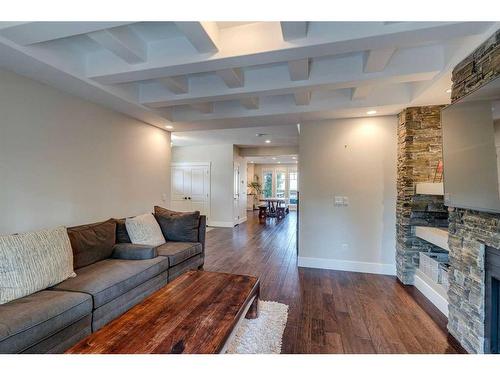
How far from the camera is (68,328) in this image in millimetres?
1694

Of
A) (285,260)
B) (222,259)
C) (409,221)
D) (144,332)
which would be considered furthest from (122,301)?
(409,221)

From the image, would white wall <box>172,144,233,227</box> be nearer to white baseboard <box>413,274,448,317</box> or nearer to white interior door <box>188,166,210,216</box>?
white interior door <box>188,166,210,216</box>

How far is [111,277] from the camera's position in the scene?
2.18 metres

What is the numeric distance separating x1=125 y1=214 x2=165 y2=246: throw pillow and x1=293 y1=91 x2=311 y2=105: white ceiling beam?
2567 millimetres

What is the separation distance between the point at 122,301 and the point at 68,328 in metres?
0.51

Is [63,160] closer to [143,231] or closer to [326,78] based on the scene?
[143,231]

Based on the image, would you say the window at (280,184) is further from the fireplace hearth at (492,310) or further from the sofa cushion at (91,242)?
the fireplace hearth at (492,310)

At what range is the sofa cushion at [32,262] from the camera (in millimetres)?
1702

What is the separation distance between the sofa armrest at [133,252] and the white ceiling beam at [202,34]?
2140 mm

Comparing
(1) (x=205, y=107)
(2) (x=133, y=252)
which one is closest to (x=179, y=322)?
(2) (x=133, y=252)

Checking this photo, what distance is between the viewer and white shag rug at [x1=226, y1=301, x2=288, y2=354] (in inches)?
73.7

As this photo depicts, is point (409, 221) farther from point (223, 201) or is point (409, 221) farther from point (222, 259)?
point (223, 201)
